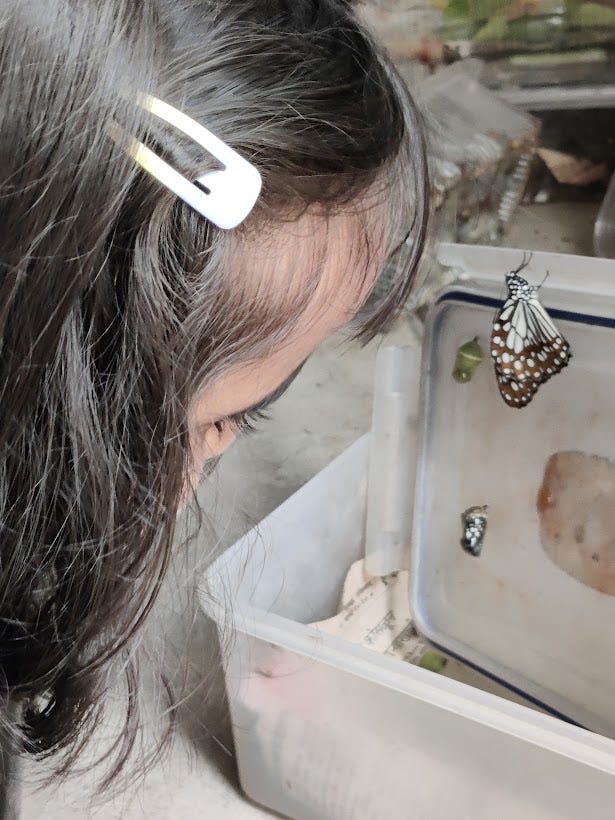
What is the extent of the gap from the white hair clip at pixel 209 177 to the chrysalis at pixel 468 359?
257 mm

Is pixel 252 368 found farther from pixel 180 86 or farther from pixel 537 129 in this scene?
pixel 537 129

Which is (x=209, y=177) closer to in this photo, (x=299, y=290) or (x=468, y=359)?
(x=299, y=290)

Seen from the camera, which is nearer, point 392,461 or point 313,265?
point 313,265

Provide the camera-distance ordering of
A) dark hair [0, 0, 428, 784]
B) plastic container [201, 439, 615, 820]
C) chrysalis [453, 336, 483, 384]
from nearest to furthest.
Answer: dark hair [0, 0, 428, 784], plastic container [201, 439, 615, 820], chrysalis [453, 336, 483, 384]

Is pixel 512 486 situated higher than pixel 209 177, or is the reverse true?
pixel 209 177

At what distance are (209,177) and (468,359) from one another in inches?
11.0

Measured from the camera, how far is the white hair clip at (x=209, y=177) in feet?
0.74

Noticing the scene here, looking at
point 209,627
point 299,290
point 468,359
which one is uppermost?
point 299,290

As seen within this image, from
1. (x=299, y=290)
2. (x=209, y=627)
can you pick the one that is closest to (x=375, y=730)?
(x=209, y=627)

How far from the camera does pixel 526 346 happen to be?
0.43 m

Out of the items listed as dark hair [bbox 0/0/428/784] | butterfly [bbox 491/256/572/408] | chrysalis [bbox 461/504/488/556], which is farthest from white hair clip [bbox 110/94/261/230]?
chrysalis [bbox 461/504/488/556]

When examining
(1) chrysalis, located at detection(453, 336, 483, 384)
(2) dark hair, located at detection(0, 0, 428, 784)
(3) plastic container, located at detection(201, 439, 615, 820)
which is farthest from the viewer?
(1) chrysalis, located at detection(453, 336, 483, 384)

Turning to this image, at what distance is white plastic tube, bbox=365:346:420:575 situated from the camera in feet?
1.82

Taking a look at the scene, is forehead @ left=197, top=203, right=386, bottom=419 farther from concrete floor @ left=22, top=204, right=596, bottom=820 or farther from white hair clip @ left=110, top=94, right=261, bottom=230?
concrete floor @ left=22, top=204, right=596, bottom=820
